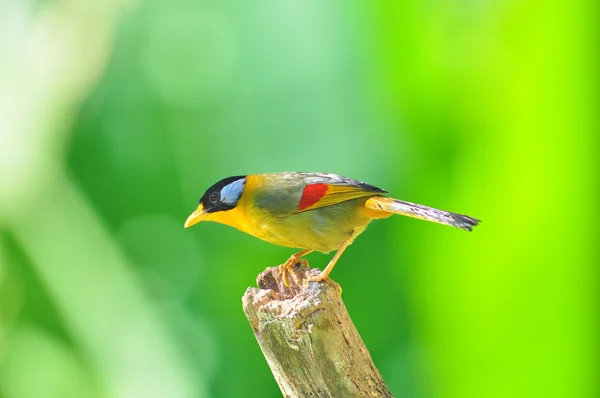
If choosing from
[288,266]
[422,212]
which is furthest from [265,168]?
[422,212]

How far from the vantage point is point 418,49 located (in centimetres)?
365

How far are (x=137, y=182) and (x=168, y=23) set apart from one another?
123 cm

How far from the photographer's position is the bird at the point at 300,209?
320cm

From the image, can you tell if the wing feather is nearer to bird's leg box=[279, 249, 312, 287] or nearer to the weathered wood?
bird's leg box=[279, 249, 312, 287]

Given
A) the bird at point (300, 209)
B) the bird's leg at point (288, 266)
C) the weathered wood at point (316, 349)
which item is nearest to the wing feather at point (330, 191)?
the bird at point (300, 209)

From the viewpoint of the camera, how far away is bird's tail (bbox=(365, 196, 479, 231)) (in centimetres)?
265

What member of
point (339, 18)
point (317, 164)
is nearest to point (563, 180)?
point (317, 164)

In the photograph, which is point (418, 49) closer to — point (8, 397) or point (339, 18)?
point (339, 18)

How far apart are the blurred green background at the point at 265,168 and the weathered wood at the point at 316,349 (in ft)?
2.97

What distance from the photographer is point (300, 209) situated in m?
3.25

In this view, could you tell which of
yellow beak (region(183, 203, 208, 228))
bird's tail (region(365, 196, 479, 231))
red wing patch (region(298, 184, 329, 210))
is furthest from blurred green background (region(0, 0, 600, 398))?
yellow beak (region(183, 203, 208, 228))

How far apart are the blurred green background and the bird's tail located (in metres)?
0.48

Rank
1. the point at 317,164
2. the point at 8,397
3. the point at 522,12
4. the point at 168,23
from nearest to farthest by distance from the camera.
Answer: the point at 522,12 → the point at 317,164 → the point at 8,397 → the point at 168,23

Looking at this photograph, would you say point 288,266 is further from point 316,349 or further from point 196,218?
point 316,349
